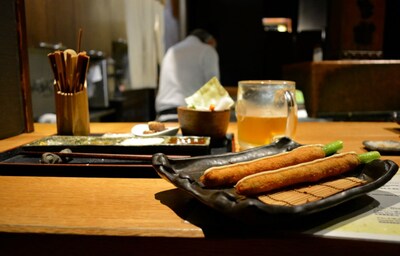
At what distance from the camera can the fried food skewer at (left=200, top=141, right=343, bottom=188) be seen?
0.85 metres

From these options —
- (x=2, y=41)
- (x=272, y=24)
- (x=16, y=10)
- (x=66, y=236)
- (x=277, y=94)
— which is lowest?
(x=66, y=236)

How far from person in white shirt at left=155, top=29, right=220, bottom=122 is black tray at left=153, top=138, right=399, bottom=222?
3.35 meters

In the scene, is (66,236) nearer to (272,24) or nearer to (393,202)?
(393,202)

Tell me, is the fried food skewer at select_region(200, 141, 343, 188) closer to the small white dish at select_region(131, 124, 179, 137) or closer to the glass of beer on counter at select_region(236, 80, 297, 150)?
the glass of beer on counter at select_region(236, 80, 297, 150)

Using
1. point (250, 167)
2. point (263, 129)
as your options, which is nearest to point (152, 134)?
point (263, 129)

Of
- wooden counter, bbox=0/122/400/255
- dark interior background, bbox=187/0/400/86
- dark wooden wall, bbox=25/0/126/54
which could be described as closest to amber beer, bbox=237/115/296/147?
wooden counter, bbox=0/122/400/255

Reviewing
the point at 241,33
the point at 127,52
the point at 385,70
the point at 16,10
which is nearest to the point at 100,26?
the point at 127,52

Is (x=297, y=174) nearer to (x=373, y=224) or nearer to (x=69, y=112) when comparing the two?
(x=373, y=224)

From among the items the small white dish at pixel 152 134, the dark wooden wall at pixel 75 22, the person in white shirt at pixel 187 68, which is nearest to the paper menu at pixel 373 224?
the small white dish at pixel 152 134

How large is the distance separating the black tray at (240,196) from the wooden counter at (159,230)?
5 centimetres

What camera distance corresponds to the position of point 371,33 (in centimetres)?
550

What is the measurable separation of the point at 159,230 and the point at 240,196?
0.63 ft

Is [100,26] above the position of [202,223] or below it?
above

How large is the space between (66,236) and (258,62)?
24.6 ft
